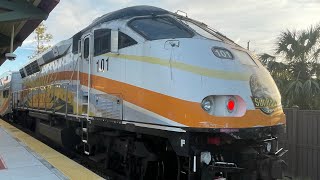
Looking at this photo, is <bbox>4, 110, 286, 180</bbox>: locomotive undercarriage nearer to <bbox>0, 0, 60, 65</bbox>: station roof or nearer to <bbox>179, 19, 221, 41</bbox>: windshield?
<bbox>179, 19, 221, 41</bbox>: windshield

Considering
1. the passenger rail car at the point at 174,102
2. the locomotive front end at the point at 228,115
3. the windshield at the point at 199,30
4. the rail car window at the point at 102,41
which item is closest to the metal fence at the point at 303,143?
the passenger rail car at the point at 174,102

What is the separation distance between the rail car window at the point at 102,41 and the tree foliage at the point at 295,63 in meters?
8.08

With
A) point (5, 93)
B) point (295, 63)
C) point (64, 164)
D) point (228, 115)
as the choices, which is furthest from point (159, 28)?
point (5, 93)

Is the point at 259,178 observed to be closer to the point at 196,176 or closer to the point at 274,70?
the point at 196,176

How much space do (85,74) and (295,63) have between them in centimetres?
965

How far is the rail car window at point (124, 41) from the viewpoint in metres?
7.06

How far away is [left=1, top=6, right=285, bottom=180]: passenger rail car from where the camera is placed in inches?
240

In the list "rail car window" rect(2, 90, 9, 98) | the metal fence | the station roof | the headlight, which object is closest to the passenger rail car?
the headlight

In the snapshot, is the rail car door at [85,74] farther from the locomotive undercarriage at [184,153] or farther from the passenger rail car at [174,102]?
the locomotive undercarriage at [184,153]

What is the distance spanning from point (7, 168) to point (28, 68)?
11225mm

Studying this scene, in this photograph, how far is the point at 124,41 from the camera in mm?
7258

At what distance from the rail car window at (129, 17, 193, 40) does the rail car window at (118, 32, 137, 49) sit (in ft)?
0.63

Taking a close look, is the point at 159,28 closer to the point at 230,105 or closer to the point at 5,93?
the point at 230,105

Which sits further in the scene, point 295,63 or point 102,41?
point 295,63
